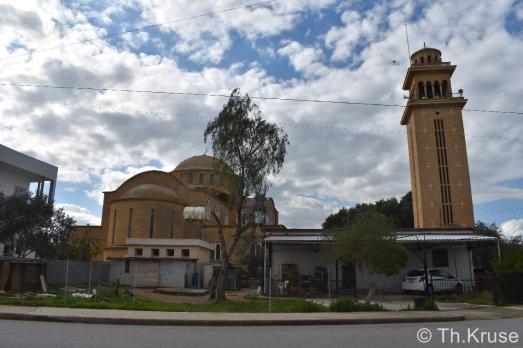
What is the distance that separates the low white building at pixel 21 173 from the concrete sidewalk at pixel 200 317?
75.3 feet

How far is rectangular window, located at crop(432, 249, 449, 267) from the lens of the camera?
93.4ft

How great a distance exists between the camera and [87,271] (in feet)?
113

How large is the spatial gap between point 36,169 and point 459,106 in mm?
46119

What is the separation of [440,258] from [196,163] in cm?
3877

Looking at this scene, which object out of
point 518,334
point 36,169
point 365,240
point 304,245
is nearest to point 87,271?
point 36,169

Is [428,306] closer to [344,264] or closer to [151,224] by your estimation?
[344,264]

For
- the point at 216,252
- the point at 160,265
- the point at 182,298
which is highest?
the point at 216,252

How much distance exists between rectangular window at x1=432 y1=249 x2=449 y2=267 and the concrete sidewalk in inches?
565

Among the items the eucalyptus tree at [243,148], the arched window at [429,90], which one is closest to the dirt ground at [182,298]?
the eucalyptus tree at [243,148]

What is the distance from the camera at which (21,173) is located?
38219 mm

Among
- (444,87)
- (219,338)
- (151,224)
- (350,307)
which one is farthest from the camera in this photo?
(444,87)

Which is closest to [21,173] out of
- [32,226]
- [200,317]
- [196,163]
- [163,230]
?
[32,226]

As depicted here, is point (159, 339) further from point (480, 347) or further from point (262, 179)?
point (262, 179)

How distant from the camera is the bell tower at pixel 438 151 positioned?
5062cm
